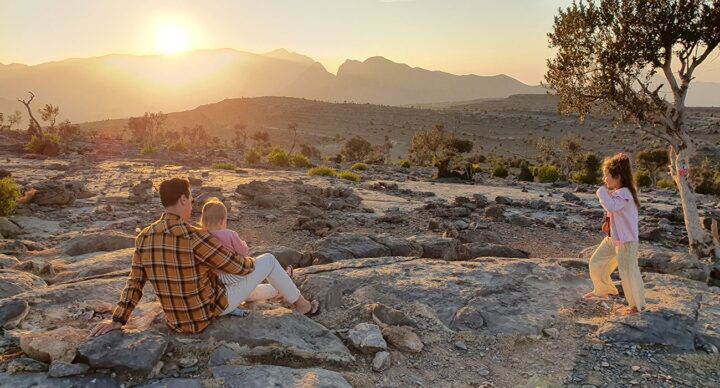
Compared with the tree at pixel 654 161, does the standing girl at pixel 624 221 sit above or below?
above

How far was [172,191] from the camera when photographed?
4.52 metres

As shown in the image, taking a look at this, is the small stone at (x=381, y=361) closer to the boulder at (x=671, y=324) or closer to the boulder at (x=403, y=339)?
the boulder at (x=403, y=339)

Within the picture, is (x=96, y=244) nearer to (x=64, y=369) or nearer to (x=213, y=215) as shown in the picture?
(x=213, y=215)

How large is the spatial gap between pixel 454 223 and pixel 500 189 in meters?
11.3

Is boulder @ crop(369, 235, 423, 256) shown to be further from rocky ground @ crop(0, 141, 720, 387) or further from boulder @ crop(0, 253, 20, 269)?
boulder @ crop(0, 253, 20, 269)

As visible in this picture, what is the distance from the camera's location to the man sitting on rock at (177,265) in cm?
457

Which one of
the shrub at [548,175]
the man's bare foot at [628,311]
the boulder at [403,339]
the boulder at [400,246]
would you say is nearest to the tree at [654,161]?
the shrub at [548,175]

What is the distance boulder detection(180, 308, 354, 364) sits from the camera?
4.71 m

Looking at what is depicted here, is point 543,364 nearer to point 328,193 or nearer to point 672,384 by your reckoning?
point 672,384

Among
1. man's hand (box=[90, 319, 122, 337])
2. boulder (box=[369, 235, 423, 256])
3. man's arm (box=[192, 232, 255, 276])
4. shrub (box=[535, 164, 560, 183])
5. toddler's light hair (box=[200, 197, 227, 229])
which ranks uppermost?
toddler's light hair (box=[200, 197, 227, 229])

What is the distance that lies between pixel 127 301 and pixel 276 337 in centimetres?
141

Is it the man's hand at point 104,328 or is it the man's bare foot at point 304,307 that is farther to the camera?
the man's bare foot at point 304,307

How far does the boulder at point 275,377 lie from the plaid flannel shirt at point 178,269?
0.68 meters

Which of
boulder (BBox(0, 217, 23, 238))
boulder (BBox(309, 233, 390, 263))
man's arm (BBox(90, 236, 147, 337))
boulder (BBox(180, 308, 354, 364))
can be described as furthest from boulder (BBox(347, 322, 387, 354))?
boulder (BBox(0, 217, 23, 238))
